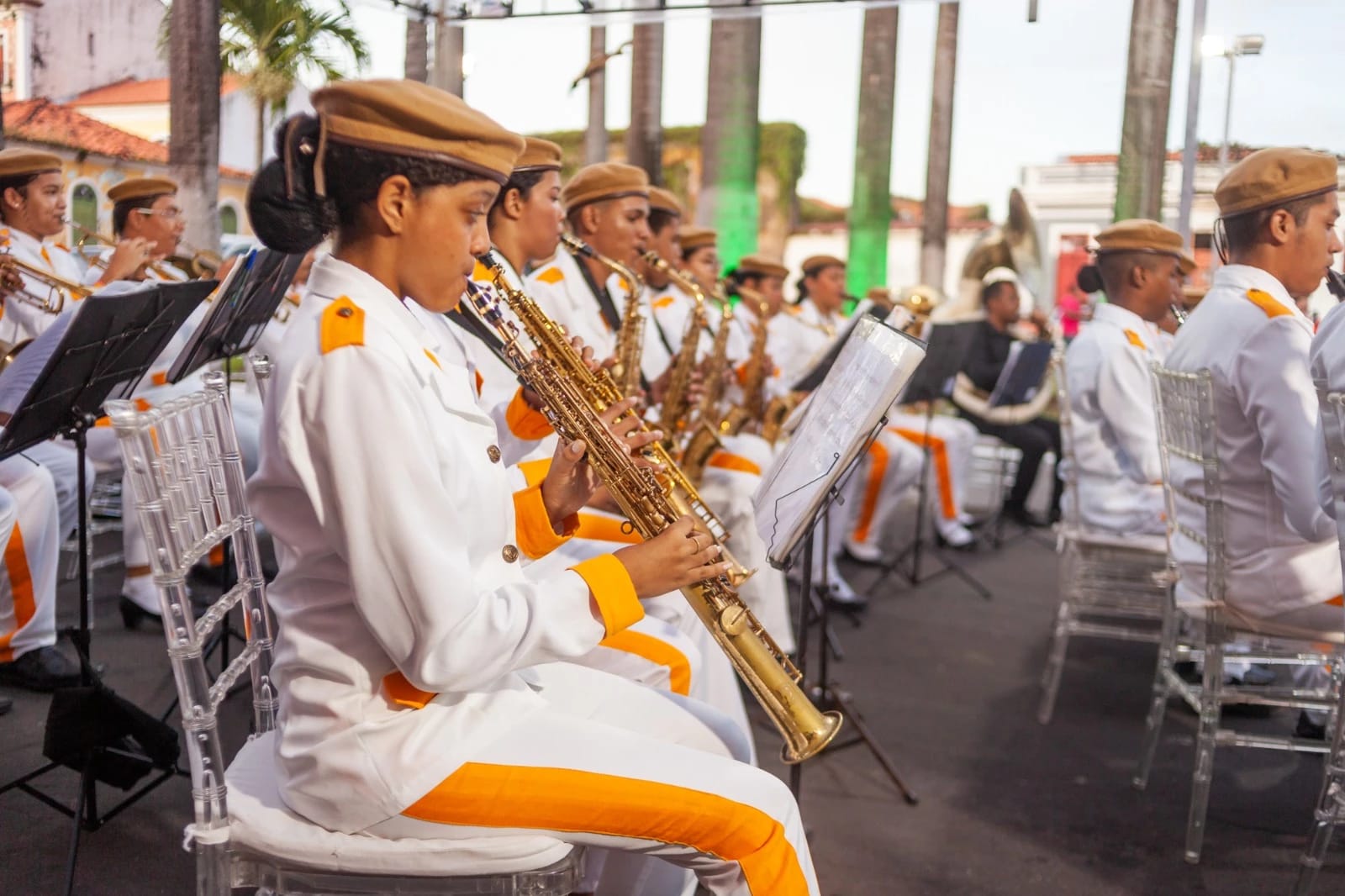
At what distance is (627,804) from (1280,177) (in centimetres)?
275

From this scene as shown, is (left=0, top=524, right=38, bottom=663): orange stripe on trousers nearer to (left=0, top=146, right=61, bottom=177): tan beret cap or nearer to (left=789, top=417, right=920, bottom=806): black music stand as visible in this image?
(left=0, top=146, right=61, bottom=177): tan beret cap

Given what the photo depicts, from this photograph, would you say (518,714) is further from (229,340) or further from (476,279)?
(229,340)

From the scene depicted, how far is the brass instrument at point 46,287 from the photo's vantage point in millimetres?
3990

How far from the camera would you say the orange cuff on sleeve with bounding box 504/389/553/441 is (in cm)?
310

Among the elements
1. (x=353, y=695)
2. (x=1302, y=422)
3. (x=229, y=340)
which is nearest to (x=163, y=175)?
(x=229, y=340)

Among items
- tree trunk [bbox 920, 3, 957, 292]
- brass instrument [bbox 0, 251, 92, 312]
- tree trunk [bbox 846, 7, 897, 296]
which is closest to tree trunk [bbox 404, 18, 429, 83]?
brass instrument [bbox 0, 251, 92, 312]

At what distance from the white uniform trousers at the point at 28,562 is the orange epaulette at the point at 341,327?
2.93 meters

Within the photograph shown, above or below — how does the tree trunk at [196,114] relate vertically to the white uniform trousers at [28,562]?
above

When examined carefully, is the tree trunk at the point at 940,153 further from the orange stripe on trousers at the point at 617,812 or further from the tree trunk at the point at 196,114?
the orange stripe on trousers at the point at 617,812

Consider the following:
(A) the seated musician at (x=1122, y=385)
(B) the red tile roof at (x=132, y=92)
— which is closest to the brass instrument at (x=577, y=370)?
(A) the seated musician at (x=1122, y=385)

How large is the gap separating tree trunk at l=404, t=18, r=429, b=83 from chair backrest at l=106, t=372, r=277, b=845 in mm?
4448

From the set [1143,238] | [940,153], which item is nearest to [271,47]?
[1143,238]

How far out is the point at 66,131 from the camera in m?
4.77

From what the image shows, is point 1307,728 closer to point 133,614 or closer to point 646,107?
point 133,614
